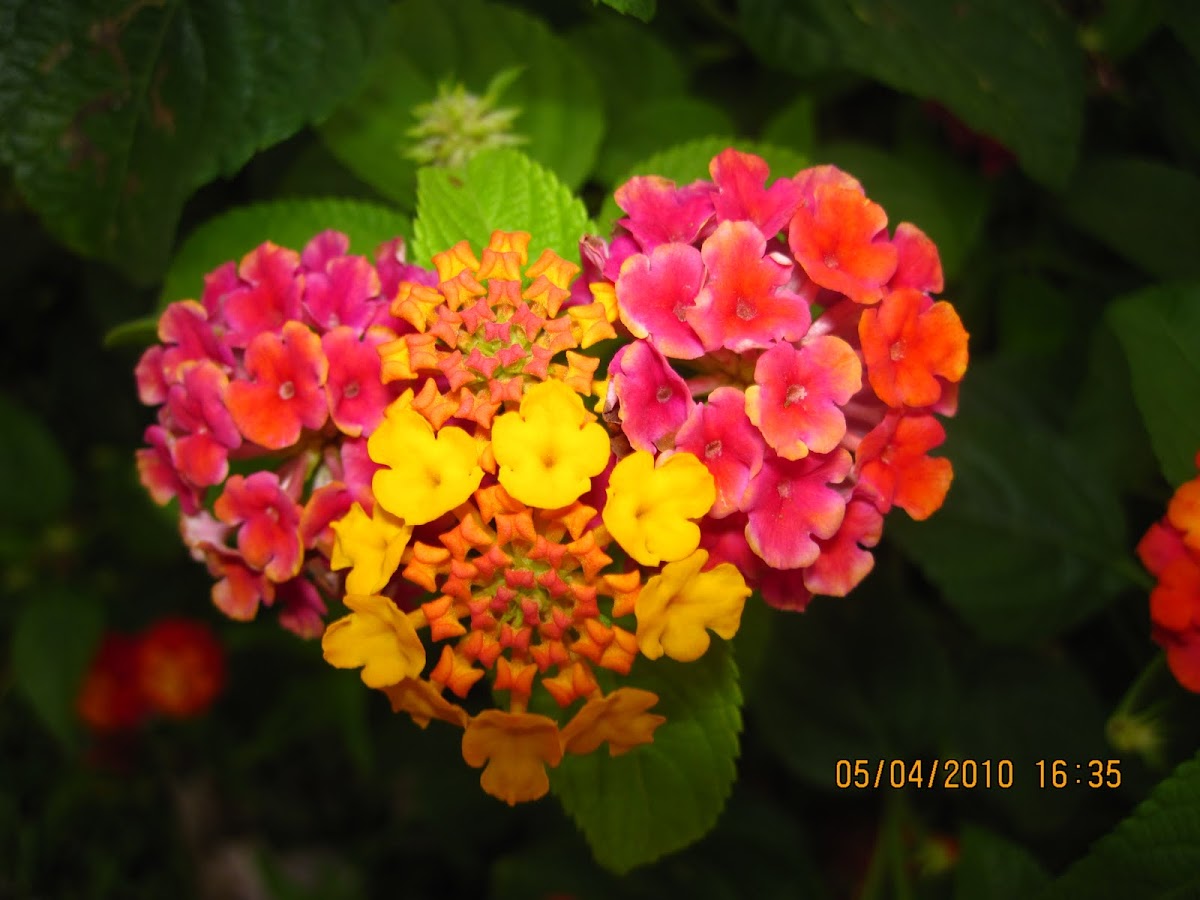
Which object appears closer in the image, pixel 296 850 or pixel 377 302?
pixel 377 302

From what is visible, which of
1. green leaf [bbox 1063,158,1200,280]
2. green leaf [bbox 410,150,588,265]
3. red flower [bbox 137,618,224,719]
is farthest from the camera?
red flower [bbox 137,618,224,719]

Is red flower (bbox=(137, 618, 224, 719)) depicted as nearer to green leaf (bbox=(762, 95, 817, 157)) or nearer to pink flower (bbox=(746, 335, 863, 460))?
green leaf (bbox=(762, 95, 817, 157))

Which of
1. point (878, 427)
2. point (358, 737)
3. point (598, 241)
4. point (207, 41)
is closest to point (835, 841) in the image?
point (358, 737)

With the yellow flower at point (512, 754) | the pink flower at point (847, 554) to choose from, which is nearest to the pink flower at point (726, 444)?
the pink flower at point (847, 554)

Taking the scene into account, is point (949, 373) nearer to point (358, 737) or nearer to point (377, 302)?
point (377, 302)

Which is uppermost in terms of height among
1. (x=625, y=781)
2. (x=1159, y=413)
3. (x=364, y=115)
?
(x=1159, y=413)
